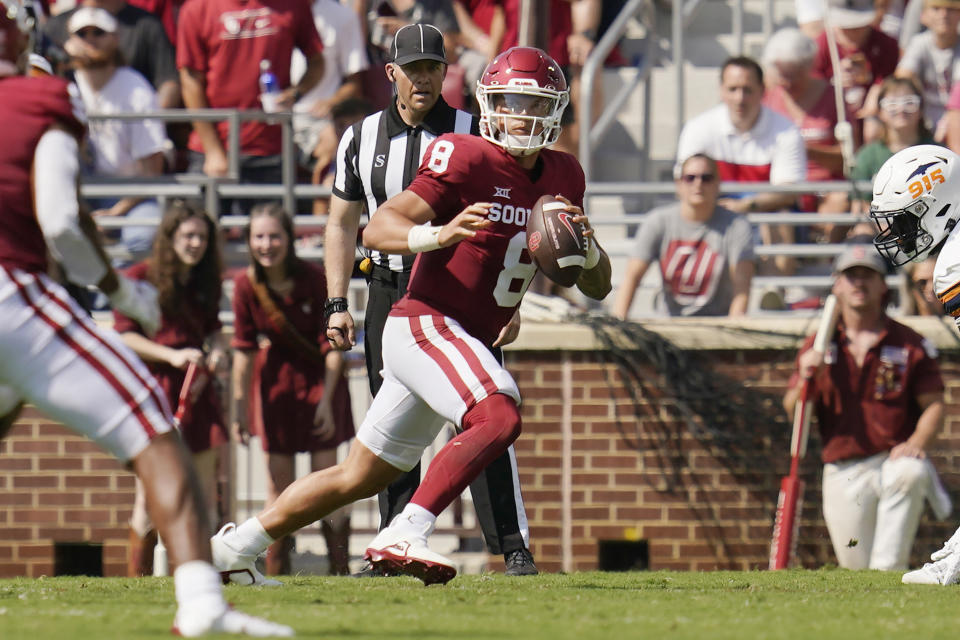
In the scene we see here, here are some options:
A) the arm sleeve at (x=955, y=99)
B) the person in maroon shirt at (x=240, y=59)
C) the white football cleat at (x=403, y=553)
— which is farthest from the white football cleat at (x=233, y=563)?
the arm sleeve at (x=955, y=99)

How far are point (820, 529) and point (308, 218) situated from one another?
3615 millimetres

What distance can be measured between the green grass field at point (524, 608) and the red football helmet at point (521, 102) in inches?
64.1

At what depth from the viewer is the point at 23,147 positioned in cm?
445

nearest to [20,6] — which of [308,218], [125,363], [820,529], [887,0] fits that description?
[125,363]

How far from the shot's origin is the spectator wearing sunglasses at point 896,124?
33.4 feet

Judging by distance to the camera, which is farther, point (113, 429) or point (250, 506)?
point (250, 506)

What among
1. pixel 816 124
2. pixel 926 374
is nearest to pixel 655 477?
pixel 926 374

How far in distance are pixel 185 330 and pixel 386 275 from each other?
7.50 ft

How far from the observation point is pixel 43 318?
436 cm

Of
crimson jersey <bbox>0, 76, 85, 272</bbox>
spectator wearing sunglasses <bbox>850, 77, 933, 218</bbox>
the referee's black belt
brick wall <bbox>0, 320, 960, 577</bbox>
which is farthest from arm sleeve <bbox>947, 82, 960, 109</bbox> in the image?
crimson jersey <bbox>0, 76, 85, 272</bbox>

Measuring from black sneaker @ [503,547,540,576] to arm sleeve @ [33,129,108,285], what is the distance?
121 inches

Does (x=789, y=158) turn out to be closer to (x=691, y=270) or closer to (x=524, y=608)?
(x=691, y=270)

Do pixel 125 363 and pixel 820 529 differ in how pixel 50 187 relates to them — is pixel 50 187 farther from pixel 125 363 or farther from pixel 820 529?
pixel 820 529

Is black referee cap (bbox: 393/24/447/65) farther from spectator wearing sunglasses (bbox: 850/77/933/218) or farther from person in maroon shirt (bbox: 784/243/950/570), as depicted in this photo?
spectator wearing sunglasses (bbox: 850/77/933/218)
